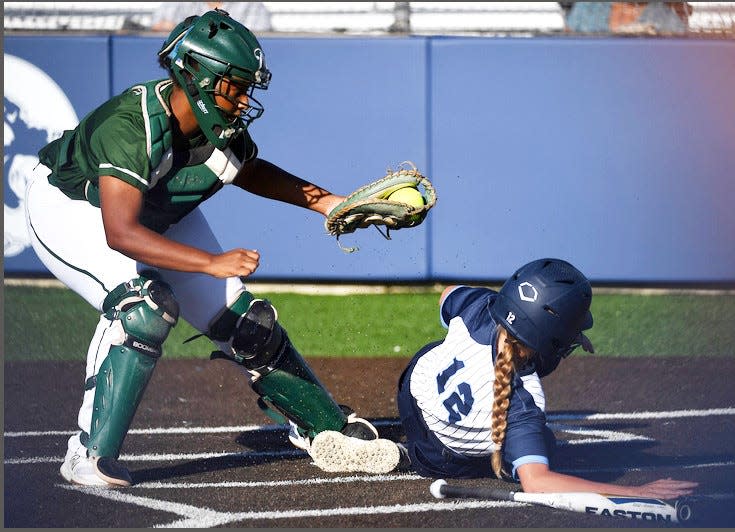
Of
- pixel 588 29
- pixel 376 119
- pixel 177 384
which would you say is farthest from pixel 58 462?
pixel 588 29

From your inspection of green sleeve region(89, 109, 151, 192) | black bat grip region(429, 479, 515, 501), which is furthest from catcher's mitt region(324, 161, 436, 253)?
black bat grip region(429, 479, 515, 501)

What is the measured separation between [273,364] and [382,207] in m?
0.81

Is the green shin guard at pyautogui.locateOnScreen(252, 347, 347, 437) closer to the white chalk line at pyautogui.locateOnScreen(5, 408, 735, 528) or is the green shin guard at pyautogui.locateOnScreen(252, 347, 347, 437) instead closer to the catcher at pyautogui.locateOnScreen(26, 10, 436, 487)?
the catcher at pyautogui.locateOnScreen(26, 10, 436, 487)

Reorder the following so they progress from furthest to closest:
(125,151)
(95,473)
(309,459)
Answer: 1. (309,459)
2. (95,473)
3. (125,151)

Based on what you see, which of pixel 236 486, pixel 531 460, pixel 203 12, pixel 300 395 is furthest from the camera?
pixel 203 12

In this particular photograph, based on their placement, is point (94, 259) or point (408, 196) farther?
point (408, 196)

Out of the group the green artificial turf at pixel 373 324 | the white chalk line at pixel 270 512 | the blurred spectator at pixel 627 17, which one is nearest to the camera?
the white chalk line at pixel 270 512

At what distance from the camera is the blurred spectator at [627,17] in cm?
891

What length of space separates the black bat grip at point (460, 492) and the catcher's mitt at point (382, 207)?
1082 mm

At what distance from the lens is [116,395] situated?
428 cm

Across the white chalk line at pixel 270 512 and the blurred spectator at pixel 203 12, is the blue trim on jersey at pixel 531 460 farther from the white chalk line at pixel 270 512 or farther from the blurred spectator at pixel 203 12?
the blurred spectator at pixel 203 12

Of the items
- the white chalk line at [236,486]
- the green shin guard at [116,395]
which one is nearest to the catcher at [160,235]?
the green shin guard at [116,395]

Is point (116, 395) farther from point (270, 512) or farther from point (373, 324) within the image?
point (373, 324)

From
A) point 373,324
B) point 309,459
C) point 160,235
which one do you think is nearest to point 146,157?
point 160,235
